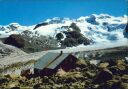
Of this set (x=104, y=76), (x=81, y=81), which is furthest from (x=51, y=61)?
(x=104, y=76)

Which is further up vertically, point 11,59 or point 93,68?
point 11,59

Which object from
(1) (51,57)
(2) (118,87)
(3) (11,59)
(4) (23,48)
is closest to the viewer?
(2) (118,87)

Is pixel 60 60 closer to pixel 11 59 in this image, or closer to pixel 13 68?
pixel 13 68

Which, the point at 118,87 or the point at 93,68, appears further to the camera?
the point at 93,68

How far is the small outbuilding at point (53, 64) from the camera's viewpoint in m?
67.8

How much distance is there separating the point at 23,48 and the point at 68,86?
3350 inches

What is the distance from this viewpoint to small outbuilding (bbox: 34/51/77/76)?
67.8m

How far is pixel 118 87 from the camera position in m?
48.8

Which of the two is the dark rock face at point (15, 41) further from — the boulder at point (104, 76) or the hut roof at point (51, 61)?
the boulder at point (104, 76)

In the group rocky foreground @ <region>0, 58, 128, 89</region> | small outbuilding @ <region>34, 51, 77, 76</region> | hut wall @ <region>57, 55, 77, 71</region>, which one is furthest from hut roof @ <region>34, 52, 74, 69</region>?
rocky foreground @ <region>0, 58, 128, 89</region>

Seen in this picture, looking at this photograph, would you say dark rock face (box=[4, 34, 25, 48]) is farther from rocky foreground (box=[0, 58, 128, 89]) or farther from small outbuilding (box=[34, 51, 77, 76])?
rocky foreground (box=[0, 58, 128, 89])

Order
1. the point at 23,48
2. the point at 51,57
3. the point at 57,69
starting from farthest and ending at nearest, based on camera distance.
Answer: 1. the point at 23,48
2. the point at 51,57
3. the point at 57,69

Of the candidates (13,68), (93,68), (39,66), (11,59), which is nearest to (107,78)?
(93,68)

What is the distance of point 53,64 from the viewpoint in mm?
69625
